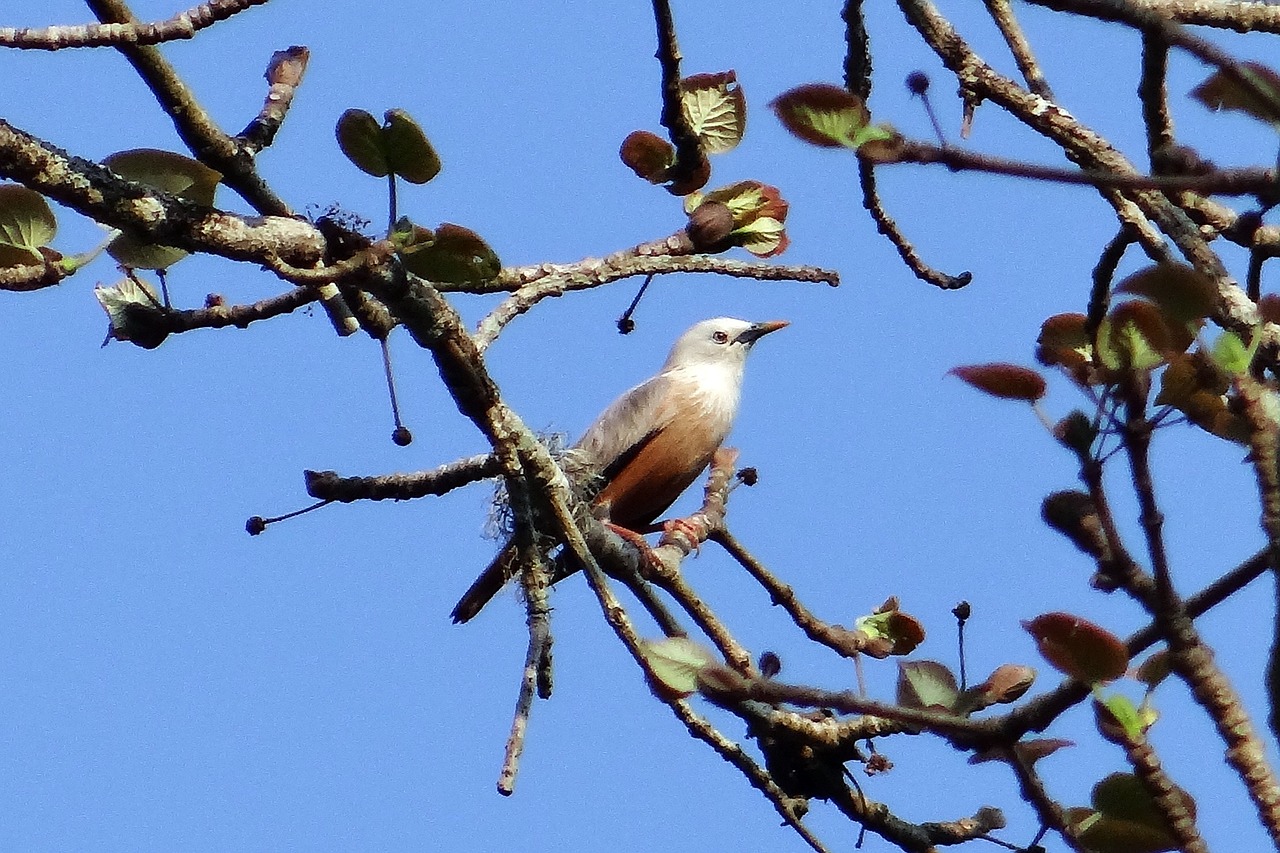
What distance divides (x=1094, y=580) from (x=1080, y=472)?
0.66ft

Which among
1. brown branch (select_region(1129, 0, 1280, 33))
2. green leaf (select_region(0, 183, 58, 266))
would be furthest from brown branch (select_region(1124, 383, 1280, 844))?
brown branch (select_region(1129, 0, 1280, 33))

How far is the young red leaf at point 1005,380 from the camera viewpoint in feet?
5.49

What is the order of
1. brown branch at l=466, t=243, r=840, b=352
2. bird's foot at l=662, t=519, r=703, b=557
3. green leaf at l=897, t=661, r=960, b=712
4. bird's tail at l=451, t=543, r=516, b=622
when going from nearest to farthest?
green leaf at l=897, t=661, r=960, b=712 → brown branch at l=466, t=243, r=840, b=352 → bird's foot at l=662, t=519, r=703, b=557 → bird's tail at l=451, t=543, r=516, b=622

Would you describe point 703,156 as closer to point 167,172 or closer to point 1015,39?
point 1015,39

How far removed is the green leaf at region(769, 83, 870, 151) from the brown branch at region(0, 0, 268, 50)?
1.52 meters

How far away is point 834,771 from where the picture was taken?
12.0ft

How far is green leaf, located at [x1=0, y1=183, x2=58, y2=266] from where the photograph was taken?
265 cm

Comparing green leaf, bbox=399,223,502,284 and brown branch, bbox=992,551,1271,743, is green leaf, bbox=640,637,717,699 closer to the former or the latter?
brown branch, bbox=992,551,1271,743

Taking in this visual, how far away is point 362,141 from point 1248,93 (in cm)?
176

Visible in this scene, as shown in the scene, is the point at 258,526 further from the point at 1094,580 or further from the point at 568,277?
the point at 1094,580

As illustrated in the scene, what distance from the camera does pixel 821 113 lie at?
5.47 ft

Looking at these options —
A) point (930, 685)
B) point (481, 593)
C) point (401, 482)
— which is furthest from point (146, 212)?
point (481, 593)

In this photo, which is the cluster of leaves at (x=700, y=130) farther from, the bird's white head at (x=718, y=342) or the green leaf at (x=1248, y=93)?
the bird's white head at (x=718, y=342)

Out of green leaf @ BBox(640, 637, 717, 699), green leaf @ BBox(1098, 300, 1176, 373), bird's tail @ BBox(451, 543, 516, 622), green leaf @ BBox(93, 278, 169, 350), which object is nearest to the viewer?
green leaf @ BBox(1098, 300, 1176, 373)
